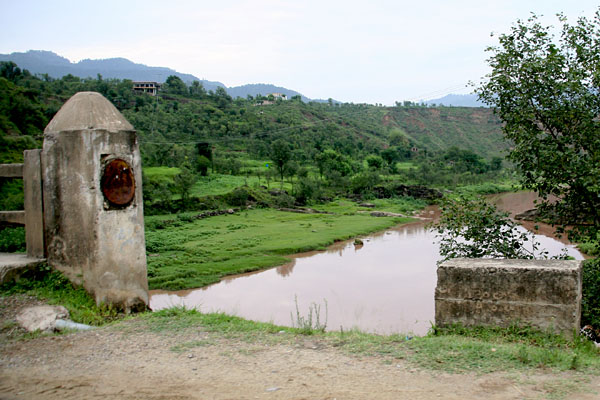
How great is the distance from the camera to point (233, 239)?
26078mm

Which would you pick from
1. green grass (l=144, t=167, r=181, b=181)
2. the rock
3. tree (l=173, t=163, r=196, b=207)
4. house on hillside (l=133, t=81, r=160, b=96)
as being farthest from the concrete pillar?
house on hillside (l=133, t=81, r=160, b=96)

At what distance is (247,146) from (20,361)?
56.6 meters

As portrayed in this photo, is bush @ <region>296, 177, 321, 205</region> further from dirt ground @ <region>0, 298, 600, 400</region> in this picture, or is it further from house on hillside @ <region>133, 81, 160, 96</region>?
house on hillside @ <region>133, 81, 160, 96</region>

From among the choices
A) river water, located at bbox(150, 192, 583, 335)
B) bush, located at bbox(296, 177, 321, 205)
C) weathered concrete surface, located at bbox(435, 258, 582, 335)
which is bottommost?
river water, located at bbox(150, 192, 583, 335)

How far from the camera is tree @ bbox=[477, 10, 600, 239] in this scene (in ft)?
24.7

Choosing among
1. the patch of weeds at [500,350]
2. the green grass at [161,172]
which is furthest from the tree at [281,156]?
the patch of weeds at [500,350]

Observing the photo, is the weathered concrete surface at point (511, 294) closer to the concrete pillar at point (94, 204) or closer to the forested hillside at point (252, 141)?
the concrete pillar at point (94, 204)

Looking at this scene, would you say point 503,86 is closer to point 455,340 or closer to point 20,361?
point 455,340

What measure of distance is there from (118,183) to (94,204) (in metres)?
0.43

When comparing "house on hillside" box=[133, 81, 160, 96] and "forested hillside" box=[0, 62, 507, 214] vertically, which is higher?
"house on hillside" box=[133, 81, 160, 96]

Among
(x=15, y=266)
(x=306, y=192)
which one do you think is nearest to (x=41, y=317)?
(x=15, y=266)

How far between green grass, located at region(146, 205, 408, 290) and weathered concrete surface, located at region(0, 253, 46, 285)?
10648mm

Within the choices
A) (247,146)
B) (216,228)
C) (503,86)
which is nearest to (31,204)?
(503,86)

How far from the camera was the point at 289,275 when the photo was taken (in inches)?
800
